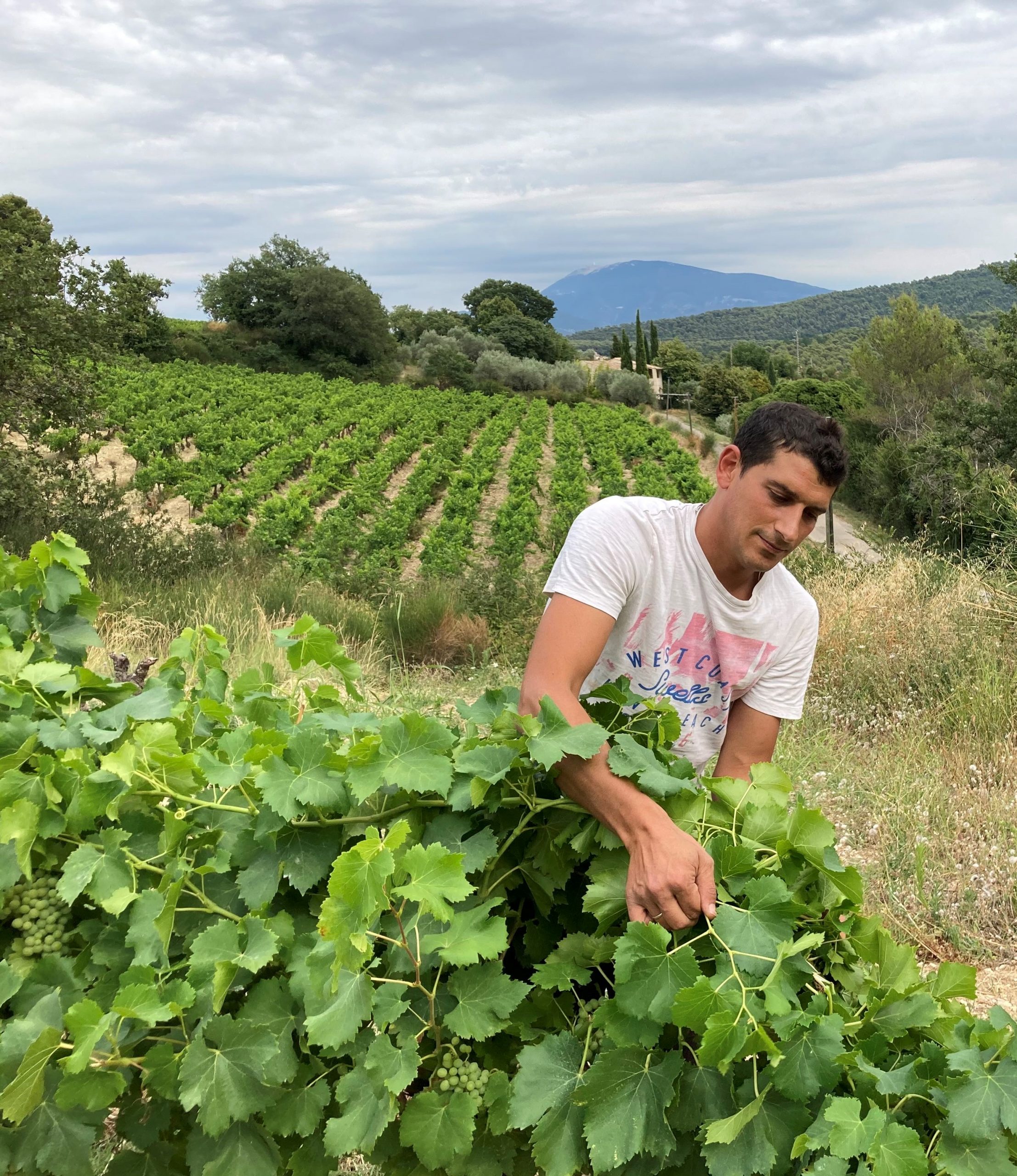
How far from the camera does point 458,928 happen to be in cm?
116

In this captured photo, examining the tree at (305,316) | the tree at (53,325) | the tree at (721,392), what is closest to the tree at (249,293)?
the tree at (305,316)

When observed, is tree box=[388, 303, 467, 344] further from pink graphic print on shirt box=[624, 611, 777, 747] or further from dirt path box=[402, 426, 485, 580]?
pink graphic print on shirt box=[624, 611, 777, 747]

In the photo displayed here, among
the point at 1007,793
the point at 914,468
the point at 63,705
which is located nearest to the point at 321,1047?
the point at 63,705

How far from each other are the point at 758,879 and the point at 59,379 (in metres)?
12.1

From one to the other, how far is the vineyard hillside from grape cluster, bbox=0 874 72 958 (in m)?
11.6

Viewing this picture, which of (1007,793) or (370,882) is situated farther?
(1007,793)

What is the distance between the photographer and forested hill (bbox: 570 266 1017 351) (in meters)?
113

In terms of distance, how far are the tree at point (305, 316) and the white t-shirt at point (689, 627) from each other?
5300 cm

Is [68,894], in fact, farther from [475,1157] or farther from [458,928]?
[475,1157]

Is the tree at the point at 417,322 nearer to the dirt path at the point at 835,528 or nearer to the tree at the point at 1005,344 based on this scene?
the dirt path at the point at 835,528

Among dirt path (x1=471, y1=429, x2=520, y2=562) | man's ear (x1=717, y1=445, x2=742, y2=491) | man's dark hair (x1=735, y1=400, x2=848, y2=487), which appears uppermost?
man's dark hair (x1=735, y1=400, x2=848, y2=487)

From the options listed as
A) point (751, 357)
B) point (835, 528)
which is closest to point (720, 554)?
point (835, 528)

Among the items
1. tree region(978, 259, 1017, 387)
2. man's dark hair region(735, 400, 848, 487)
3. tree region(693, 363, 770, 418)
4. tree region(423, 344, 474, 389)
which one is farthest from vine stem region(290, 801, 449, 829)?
tree region(693, 363, 770, 418)

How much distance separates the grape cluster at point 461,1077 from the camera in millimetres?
1187
